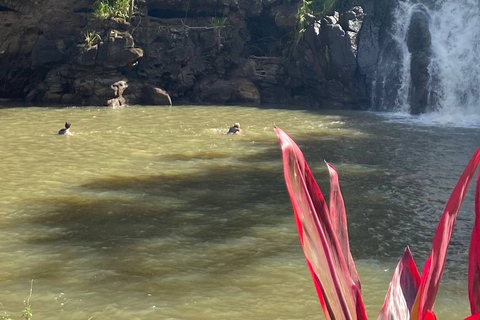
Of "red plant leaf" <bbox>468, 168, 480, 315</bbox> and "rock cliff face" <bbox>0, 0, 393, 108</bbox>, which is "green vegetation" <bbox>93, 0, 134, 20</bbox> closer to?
"rock cliff face" <bbox>0, 0, 393, 108</bbox>

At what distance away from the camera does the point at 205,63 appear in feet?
72.5

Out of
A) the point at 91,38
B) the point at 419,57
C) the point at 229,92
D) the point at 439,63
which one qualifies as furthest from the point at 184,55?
the point at 439,63

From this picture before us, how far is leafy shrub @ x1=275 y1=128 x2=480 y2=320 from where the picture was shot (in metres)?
0.89

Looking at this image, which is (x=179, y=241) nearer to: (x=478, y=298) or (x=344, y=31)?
(x=478, y=298)

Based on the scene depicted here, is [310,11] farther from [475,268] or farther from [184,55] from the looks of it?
[475,268]

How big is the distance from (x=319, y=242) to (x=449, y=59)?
A: 20.9 metres

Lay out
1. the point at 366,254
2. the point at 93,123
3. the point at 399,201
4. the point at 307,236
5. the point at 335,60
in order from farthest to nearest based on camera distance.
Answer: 1. the point at 335,60
2. the point at 93,123
3. the point at 399,201
4. the point at 366,254
5. the point at 307,236

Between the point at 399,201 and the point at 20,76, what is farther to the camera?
the point at 20,76

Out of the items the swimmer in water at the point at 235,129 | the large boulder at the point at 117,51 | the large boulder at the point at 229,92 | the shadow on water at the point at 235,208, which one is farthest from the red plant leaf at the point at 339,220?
the large boulder at the point at 229,92

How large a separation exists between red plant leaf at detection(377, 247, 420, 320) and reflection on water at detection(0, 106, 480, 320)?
12.7 ft

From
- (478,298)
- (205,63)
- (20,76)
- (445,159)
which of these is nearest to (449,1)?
(205,63)

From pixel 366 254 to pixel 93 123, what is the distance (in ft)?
35.6

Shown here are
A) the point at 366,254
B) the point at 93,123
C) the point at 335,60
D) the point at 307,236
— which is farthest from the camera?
the point at 335,60

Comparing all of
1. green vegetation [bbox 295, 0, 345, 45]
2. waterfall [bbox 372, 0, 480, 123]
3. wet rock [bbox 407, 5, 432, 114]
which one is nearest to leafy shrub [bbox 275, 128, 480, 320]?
waterfall [bbox 372, 0, 480, 123]
